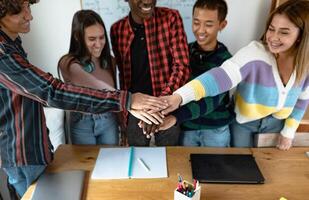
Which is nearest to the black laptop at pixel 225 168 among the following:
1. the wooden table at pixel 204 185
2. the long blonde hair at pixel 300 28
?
A: the wooden table at pixel 204 185

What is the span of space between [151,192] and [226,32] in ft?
4.20

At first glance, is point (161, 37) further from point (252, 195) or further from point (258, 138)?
point (252, 195)

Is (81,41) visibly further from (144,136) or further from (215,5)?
(215,5)

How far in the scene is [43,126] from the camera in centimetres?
110

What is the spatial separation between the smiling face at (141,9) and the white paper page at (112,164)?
714 mm

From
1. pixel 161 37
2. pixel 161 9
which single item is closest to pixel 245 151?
pixel 161 37

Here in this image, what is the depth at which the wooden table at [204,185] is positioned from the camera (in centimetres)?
98

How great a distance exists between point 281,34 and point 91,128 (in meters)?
1.11

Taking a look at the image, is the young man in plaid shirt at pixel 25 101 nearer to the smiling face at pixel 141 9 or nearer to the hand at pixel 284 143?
the smiling face at pixel 141 9

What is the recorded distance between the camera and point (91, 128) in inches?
62.7

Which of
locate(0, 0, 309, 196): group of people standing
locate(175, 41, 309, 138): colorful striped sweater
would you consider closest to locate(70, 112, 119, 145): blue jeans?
locate(0, 0, 309, 196): group of people standing

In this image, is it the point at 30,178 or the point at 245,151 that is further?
the point at 245,151

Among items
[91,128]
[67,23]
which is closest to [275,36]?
[91,128]

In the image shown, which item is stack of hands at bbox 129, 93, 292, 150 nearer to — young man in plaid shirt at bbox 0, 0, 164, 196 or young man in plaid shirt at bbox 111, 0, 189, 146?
young man in plaid shirt at bbox 0, 0, 164, 196
